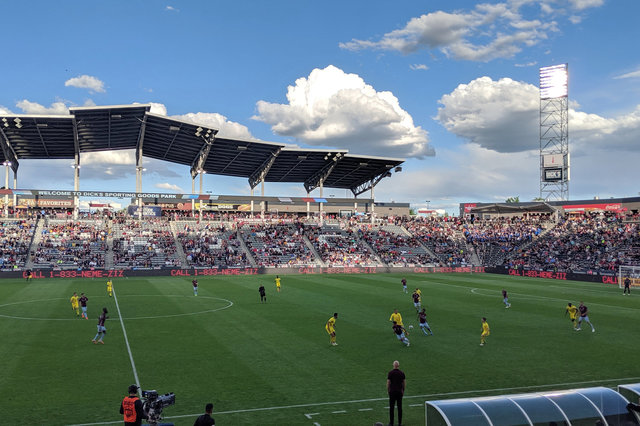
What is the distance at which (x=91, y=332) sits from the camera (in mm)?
26922

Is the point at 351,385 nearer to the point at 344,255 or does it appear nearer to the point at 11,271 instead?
the point at 11,271

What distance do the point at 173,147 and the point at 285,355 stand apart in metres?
62.9

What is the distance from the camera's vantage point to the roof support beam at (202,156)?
73688mm

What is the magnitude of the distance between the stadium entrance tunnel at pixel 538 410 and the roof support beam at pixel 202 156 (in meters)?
66.6

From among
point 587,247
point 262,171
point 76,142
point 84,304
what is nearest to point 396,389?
point 84,304

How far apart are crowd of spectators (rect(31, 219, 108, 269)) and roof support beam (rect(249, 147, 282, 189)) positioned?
25.7 m

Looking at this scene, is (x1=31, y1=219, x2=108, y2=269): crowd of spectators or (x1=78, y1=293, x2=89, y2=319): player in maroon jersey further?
(x1=31, y1=219, x2=108, y2=269): crowd of spectators

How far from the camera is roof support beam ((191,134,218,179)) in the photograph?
7369cm

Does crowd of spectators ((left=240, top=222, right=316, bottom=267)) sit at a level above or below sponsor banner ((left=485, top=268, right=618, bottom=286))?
above

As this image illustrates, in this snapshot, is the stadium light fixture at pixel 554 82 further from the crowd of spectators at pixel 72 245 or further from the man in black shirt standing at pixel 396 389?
the man in black shirt standing at pixel 396 389

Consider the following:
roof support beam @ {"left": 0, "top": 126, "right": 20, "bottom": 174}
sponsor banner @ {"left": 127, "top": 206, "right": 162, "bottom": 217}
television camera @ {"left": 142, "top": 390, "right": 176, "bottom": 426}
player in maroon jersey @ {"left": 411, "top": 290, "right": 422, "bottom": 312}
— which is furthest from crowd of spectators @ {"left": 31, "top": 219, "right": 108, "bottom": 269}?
television camera @ {"left": 142, "top": 390, "right": 176, "bottom": 426}

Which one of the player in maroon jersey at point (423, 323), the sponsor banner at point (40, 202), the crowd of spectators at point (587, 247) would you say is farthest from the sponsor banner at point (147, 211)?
the player in maroon jersey at point (423, 323)

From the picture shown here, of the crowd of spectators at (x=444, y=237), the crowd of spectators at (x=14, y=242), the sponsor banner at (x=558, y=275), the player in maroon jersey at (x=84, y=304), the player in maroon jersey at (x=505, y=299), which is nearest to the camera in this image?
the player in maroon jersey at (x=84, y=304)

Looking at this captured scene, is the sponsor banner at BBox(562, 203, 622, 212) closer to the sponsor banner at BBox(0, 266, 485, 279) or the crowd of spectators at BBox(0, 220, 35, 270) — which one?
the sponsor banner at BBox(0, 266, 485, 279)
